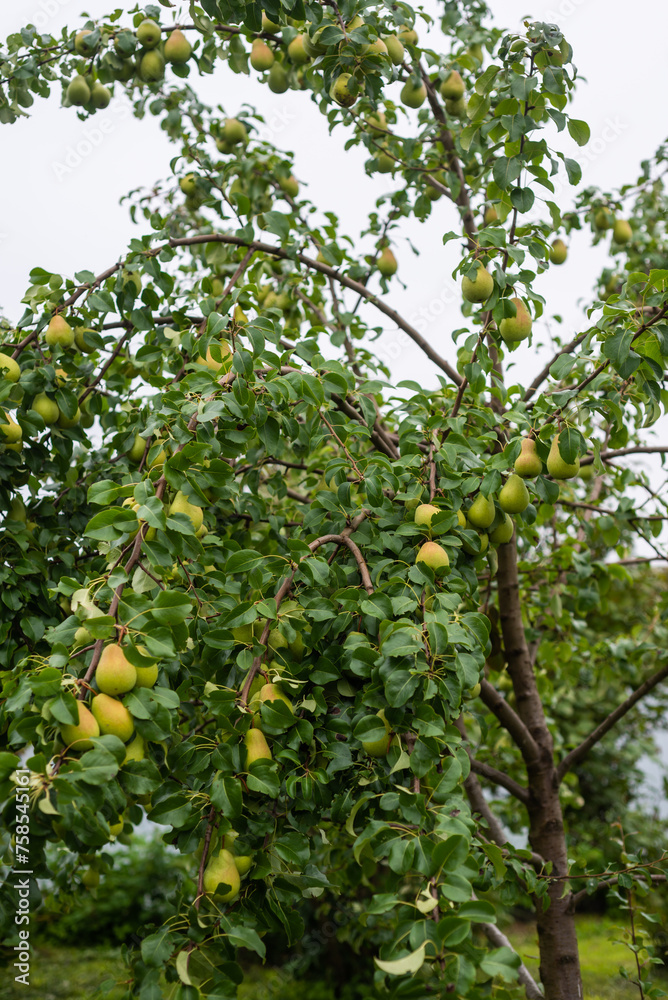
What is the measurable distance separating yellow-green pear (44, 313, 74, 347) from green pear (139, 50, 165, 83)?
0.78 meters

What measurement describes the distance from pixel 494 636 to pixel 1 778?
146cm

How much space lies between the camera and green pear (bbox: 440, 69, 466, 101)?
2.11 m

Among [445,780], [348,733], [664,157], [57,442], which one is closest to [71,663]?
[348,733]

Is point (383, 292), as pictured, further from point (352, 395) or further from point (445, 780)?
point (445, 780)

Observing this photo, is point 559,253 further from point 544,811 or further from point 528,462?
point 544,811

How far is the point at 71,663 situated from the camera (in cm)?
95

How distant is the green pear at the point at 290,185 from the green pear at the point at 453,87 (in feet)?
1.60

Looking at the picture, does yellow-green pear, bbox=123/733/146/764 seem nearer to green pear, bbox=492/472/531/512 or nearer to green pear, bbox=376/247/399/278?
green pear, bbox=492/472/531/512

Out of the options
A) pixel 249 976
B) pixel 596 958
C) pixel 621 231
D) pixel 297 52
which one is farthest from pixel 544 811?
pixel 249 976

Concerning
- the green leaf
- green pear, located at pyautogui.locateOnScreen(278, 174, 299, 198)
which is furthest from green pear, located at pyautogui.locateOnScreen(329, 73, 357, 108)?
green pear, located at pyautogui.locateOnScreen(278, 174, 299, 198)

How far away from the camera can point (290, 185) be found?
7.43ft

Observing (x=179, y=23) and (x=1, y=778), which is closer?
(x=1, y=778)

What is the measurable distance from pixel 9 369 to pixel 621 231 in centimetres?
201

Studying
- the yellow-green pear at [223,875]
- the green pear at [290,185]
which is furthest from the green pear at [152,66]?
the yellow-green pear at [223,875]
